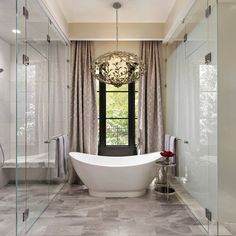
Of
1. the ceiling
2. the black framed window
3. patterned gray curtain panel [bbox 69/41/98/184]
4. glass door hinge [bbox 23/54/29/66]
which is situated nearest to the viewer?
glass door hinge [bbox 23/54/29/66]

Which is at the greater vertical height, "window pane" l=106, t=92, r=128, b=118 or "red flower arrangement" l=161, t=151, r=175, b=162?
"window pane" l=106, t=92, r=128, b=118

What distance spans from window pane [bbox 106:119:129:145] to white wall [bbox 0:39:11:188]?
1.99 m

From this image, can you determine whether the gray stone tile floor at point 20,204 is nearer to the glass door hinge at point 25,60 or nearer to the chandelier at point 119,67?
the glass door hinge at point 25,60

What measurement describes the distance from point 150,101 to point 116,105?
2.21 feet

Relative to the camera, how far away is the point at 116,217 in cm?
326

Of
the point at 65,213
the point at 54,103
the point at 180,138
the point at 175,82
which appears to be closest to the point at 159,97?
the point at 175,82

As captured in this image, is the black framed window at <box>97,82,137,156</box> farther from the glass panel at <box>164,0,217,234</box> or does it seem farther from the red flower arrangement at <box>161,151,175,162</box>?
the red flower arrangement at <box>161,151,175,162</box>

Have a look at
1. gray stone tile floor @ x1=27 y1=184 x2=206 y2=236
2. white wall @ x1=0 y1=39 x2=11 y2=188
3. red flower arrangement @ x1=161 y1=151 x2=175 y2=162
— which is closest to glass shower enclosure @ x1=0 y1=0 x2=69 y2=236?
white wall @ x1=0 y1=39 x2=11 y2=188

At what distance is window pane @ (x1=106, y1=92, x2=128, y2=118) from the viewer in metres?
5.12

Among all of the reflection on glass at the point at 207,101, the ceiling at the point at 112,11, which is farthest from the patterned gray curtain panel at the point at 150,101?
the reflection on glass at the point at 207,101

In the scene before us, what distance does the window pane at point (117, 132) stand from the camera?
5133mm

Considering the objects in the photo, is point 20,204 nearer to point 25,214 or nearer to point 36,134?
point 25,214

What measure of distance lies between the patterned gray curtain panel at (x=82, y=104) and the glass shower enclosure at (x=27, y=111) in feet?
1.67

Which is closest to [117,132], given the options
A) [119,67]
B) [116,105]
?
[116,105]
